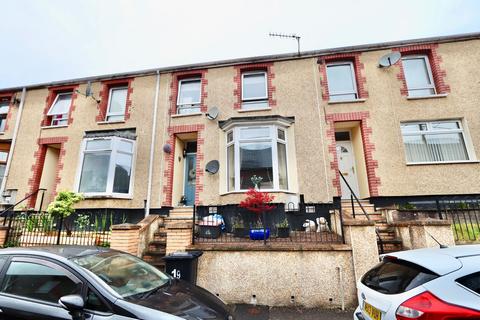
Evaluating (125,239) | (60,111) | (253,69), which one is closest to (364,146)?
(253,69)

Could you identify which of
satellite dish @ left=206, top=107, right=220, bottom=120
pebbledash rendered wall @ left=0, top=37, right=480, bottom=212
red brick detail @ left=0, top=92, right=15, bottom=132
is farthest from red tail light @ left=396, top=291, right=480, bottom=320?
red brick detail @ left=0, top=92, right=15, bottom=132

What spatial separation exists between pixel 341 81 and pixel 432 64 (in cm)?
349

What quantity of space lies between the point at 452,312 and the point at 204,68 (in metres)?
10.9

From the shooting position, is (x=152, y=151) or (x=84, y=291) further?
(x=152, y=151)

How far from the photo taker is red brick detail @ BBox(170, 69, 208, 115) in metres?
10.5

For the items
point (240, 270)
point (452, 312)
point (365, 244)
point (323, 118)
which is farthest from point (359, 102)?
point (452, 312)

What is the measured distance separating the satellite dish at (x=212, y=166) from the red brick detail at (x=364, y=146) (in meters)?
4.30

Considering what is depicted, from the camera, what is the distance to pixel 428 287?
2.09 metres

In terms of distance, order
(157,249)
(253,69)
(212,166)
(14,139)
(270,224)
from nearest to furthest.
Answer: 1. (157,249)
2. (270,224)
3. (212,166)
4. (253,69)
5. (14,139)

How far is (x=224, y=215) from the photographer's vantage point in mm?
8000

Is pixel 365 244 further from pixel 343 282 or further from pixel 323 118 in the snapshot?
pixel 323 118

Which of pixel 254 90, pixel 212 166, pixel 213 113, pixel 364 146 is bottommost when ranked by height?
pixel 212 166

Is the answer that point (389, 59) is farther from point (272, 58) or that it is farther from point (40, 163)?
point (40, 163)

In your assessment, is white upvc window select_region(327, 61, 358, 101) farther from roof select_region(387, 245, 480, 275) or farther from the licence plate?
the licence plate
